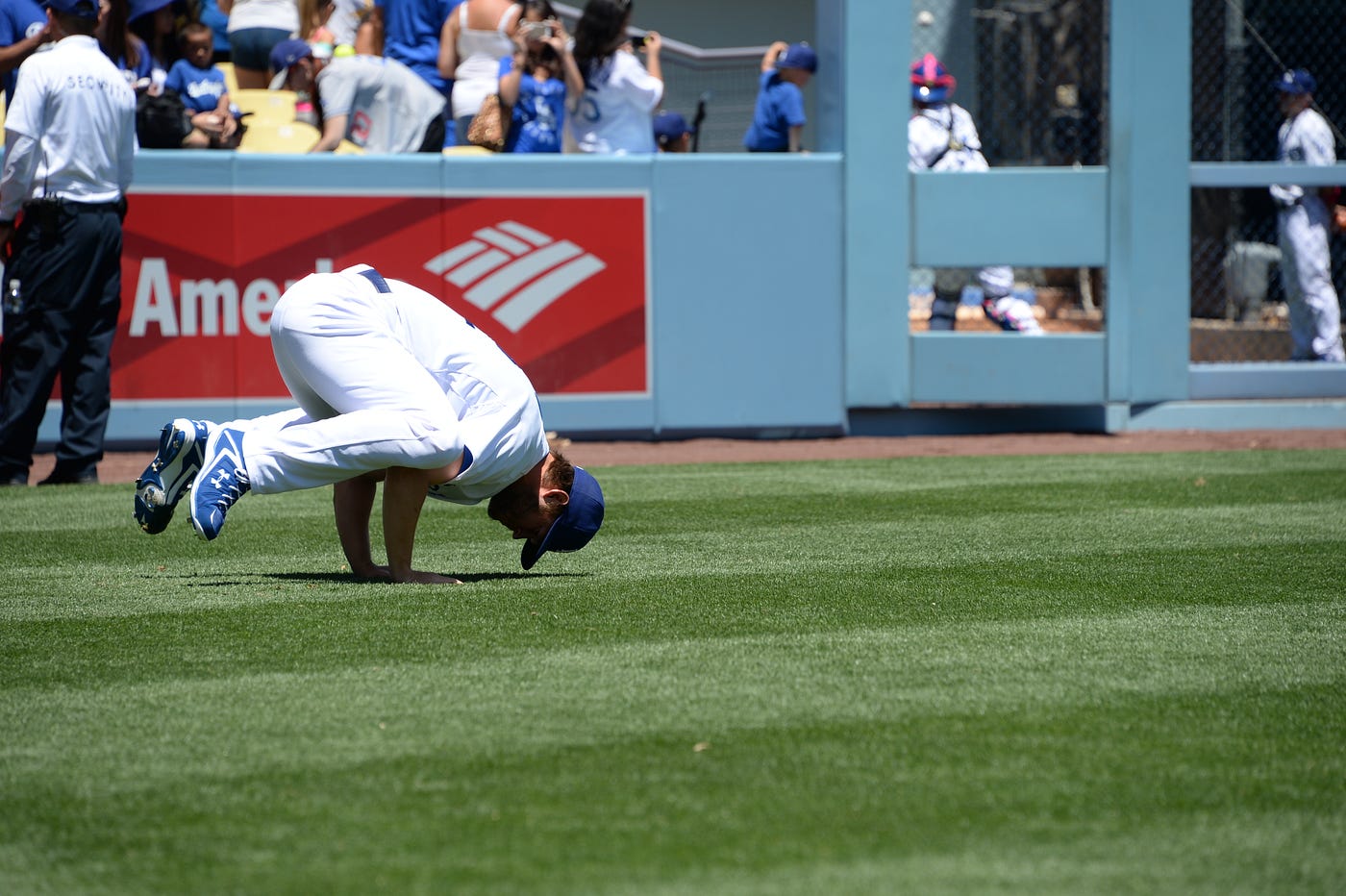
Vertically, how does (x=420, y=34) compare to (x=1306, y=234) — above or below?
above

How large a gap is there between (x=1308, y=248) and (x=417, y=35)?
6347 millimetres

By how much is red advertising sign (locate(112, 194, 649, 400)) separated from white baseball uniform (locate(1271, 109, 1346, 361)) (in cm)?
441

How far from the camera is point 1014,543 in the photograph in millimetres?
6203

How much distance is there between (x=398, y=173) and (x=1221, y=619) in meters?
6.86

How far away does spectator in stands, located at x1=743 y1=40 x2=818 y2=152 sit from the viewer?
1138 cm

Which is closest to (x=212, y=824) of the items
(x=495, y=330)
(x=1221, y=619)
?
(x=1221, y=619)

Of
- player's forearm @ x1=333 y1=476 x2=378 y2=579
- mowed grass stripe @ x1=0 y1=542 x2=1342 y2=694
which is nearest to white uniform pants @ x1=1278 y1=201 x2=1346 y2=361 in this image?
mowed grass stripe @ x1=0 y1=542 x2=1342 y2=694

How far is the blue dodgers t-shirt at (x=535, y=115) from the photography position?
10688mm

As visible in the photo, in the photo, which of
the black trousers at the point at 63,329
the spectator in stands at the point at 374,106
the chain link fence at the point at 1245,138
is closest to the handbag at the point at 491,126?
the spectator in stands at the point at 374,106

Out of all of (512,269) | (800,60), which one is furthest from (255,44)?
(800,60)

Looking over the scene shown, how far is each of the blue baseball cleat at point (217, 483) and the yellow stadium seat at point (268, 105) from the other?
268 inches

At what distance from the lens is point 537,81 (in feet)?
35.0

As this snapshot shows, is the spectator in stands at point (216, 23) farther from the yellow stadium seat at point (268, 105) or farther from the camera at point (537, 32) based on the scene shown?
the camera at point (537, 32)

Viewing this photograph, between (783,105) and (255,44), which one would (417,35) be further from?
(783,105)
